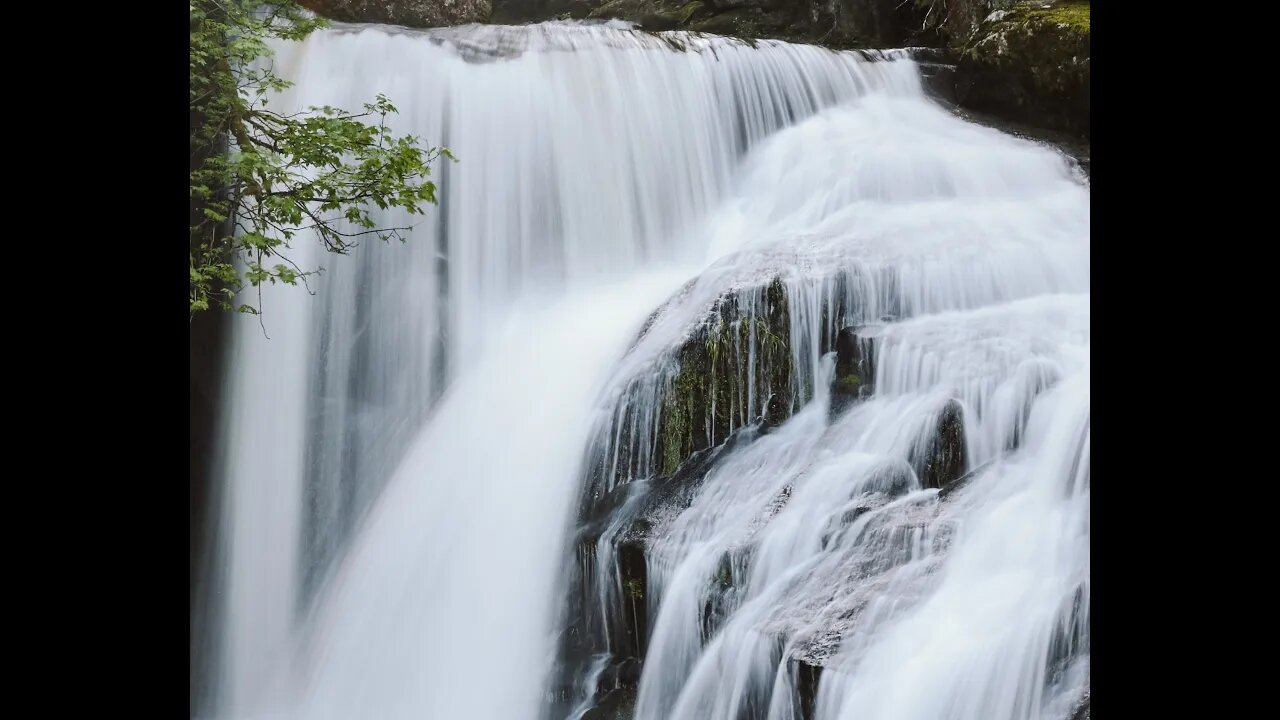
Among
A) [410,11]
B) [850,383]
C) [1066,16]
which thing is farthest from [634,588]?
[1066,16]

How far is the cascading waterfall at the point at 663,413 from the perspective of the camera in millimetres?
3084

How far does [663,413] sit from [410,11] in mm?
2726

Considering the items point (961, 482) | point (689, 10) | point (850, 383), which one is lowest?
point (961, 482)

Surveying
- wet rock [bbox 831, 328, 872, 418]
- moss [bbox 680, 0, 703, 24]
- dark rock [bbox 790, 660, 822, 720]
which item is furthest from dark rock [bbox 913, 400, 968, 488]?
moss [bbox 680, 0, 703, 24]

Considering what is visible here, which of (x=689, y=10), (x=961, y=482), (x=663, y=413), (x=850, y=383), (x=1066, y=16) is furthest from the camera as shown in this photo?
(x=689, y=10)

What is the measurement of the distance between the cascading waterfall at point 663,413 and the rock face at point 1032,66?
8.3 inches

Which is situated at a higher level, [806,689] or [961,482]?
[961,482]

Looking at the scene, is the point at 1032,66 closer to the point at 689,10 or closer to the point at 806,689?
the point at 689,10

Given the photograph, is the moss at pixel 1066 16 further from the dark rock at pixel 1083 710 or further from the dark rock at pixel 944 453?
the dark rock at pixel 1083 710

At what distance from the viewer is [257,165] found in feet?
11.0

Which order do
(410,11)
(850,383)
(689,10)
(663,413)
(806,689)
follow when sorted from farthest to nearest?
(689,10), (410,11), (850,383), (663,413), (806,689)
